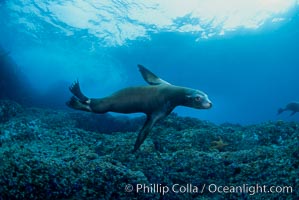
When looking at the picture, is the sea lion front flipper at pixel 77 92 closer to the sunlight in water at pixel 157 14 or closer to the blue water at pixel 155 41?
the sunlight in water at pixel 157 14

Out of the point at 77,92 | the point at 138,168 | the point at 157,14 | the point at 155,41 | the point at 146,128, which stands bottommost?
the point at 138,168

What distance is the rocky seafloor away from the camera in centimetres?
392

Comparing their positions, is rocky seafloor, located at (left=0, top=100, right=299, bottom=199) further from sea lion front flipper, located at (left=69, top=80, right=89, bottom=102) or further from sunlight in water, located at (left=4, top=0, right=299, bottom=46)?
sunlight in water, located at (left=4, top=0, right=299, bottom=46)

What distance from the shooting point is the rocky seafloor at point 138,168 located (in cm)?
392

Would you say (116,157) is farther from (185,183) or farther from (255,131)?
(255,131)

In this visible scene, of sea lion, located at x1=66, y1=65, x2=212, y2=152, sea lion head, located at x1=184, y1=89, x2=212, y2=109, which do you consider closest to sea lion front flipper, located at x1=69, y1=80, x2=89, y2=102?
sea lion, located at x1=66, y1=65, x2=212, y2=152

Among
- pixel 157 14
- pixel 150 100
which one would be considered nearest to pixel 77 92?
A: pixel 150 100

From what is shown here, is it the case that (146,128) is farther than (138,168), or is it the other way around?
(138,168)

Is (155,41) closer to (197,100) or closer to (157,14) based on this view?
(157,14)

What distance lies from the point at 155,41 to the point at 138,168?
3074 centimetres

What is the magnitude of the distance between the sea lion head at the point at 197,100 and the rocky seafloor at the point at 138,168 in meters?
1.44

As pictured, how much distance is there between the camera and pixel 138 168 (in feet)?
17.3

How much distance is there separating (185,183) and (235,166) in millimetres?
1141

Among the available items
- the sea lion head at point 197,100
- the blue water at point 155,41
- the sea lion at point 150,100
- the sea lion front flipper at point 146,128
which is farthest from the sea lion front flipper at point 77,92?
the blue water at point 155,41
